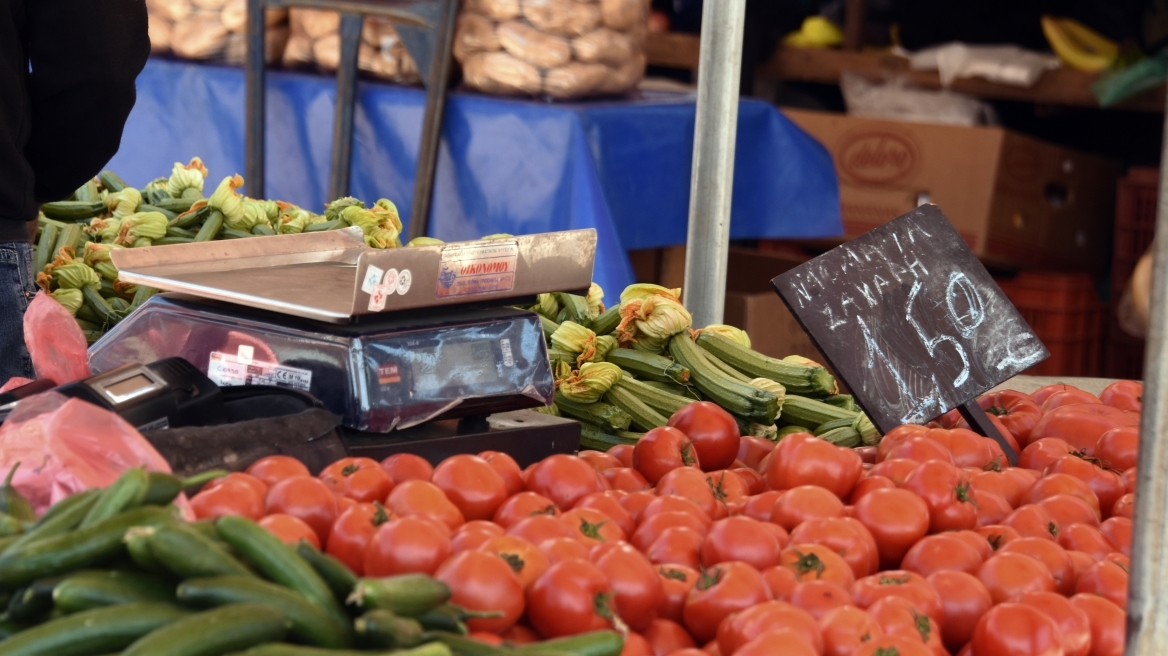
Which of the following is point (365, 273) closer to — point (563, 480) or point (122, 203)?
point (563, 480)

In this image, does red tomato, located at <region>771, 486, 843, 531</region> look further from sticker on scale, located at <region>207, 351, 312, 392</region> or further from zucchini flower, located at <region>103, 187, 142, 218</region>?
zucchini flower, located at <region>103, 187, 142, 218</region>

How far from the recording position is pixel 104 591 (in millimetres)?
1193

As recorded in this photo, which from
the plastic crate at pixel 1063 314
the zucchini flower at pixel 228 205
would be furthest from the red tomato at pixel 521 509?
the plastic crate at pixel 1063 314

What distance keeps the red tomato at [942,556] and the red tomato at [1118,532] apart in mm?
301

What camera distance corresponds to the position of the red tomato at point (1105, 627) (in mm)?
1464

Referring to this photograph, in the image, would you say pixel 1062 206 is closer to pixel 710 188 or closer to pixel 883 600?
pixel 710 188

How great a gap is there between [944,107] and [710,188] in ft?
11.2

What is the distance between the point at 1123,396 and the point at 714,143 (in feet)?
3.54

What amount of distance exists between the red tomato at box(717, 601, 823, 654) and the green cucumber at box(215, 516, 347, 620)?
0.42 meters

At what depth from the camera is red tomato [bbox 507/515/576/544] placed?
1.47 metres

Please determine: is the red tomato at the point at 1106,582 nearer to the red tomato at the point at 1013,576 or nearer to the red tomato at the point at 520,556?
the red tomato at the point at 1013,576

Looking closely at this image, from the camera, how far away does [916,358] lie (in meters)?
2.28

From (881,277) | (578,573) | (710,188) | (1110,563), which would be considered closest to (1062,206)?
(710,188)

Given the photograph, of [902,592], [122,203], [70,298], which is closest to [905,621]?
[902,592]
